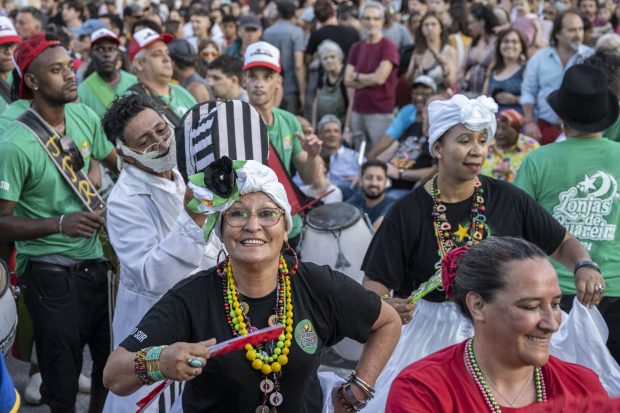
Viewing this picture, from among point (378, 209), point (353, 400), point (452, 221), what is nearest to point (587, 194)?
point (452, 221)

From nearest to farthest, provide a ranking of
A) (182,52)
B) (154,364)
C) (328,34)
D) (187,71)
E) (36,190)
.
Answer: (154,364) → (36,190) → (187,71) → (182,52) → (328,34)

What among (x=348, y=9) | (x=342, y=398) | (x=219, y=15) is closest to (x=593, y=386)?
(x=342, y=398)

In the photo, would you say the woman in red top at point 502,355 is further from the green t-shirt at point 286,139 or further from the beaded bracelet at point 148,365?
the green t-shirt at point 286,139

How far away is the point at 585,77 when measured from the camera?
157 inches

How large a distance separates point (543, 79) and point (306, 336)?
5766mm

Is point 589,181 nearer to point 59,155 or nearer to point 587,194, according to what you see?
point 587,194

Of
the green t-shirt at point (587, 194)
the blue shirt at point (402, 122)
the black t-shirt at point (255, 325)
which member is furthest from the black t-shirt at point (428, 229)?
the blue shirt at point (402, 122)

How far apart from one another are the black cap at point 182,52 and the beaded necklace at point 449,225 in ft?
18.0

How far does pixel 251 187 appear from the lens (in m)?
2.45

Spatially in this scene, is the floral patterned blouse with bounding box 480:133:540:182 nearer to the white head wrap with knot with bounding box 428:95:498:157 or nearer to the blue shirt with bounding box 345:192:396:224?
the blue shirt with bounding box 345:192:396:224

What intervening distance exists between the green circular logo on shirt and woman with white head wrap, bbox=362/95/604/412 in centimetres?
84

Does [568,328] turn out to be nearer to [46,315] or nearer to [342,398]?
[342,398]

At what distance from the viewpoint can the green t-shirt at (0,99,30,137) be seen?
4.34m

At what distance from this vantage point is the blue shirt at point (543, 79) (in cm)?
723
